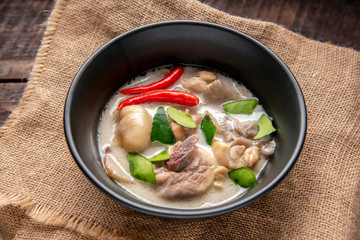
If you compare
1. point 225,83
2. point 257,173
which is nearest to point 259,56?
point 225,83

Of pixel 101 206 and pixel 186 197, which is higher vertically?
pixel 186 197

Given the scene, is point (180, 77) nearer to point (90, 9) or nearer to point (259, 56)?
point (259, 56)

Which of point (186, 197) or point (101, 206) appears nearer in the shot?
point (186, 197)

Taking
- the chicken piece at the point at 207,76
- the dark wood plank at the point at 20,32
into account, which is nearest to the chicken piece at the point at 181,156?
the chicken piece at the point at 207,76

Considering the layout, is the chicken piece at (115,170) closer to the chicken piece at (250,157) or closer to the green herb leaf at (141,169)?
the green herb leaf at (141,169)

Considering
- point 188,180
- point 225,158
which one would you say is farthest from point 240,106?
point 188,180

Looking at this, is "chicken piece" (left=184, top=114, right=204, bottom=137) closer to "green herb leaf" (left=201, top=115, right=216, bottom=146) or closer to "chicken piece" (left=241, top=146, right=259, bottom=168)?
"green herb leaf" (left=201, top=115, right=216, bottom=146)

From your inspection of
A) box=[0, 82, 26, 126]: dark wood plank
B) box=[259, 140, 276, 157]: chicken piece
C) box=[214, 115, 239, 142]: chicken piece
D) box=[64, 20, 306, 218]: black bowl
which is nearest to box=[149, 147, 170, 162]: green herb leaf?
box=[64, 20, 306, 218]: black bowl
